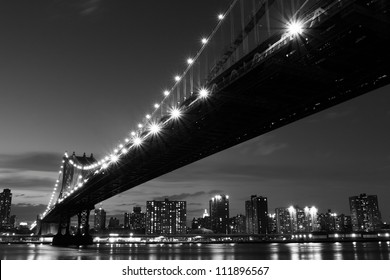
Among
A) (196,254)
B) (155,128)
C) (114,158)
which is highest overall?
(155,128)

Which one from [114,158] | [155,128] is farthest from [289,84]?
[114,158]

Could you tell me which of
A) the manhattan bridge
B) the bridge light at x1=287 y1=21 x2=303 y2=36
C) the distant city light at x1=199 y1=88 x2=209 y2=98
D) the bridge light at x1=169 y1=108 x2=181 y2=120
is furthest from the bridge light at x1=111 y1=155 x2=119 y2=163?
the bridge light at x1=287 y1=21 x2=303 y2=36

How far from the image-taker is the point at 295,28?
61.4ft

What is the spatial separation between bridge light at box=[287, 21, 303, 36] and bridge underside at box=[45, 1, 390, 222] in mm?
314

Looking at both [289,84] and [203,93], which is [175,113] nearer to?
[203,93]

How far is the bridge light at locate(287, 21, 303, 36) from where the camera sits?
18.5 meters

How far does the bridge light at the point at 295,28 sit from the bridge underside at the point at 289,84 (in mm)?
314

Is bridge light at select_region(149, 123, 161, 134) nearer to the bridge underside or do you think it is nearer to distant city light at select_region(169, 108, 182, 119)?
the bridge underside

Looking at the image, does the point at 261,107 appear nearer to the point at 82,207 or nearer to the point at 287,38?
the point at 287,38

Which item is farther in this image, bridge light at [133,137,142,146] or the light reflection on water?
bridge light at [133,137,142,146]

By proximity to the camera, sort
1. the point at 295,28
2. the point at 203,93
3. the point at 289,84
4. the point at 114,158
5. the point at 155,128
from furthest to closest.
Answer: the point at 114,158 < the point at 155,128 < the point at 203,93 < the point at 289,84 < the point at 295,28

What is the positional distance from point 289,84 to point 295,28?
5.23 meters

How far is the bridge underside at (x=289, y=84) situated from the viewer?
1789 cm
